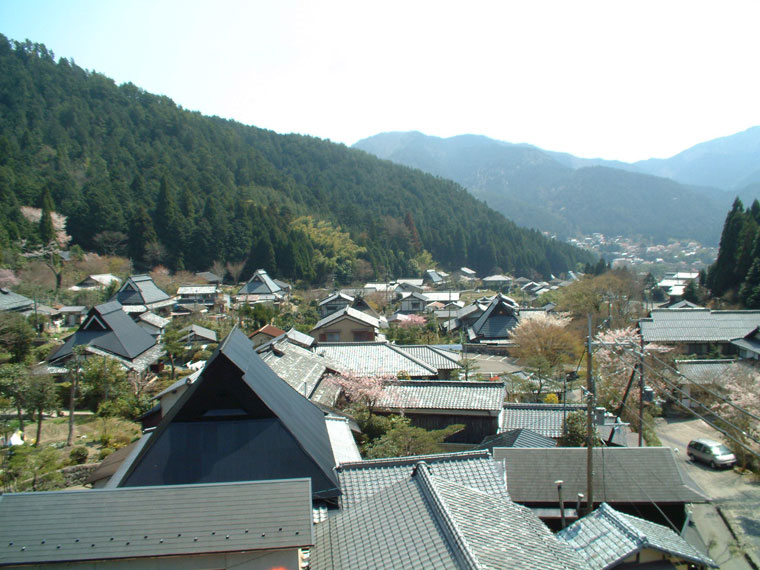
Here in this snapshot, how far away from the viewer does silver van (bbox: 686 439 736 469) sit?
14117mm

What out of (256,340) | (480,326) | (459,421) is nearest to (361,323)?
(256,340)

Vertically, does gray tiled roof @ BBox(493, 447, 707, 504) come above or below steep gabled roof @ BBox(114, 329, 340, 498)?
below

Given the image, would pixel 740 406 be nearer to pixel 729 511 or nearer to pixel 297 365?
pixel 729 511

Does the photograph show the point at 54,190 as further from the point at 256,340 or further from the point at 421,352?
the point at 421,352

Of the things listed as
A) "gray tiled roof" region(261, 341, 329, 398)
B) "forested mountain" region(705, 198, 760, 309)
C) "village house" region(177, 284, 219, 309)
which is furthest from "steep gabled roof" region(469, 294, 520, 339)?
"village house" region(177, 284, 219, 309)

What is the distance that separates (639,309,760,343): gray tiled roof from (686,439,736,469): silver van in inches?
409

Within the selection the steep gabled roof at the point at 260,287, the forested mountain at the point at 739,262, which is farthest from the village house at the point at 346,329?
the forested mountain at the point at 739,262

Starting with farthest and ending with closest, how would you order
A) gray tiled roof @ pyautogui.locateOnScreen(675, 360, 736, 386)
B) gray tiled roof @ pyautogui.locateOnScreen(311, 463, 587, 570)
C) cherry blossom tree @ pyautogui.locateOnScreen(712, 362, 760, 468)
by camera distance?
gray tiled roof @ pyautogui.locateOnScreen(675, 360, 736, 386)
cherry blossom tree @ pyautogui.locateOnScreen(712, 362, 760, 468)
gray tiled roof @ pyautogui.locateOnScreen(311, 463, 587, 570)

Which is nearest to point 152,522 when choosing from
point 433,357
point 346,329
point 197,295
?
point 433,357

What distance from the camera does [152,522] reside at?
17.8 feet

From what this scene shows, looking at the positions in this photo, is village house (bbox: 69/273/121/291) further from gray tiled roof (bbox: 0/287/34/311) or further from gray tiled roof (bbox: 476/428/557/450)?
gray tiled roof (bbox: 476/428/557/450)

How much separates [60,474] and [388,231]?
218 ft

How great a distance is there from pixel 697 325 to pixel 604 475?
65.3ft

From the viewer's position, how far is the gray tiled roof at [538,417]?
13.2 metres
